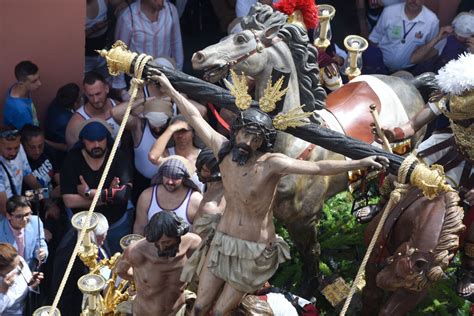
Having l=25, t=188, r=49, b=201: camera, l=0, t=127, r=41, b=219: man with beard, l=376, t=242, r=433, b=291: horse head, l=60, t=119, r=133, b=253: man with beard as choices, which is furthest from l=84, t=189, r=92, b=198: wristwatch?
l=376, t=242, r=433, b=291: horse head

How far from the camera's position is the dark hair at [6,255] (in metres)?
11.2

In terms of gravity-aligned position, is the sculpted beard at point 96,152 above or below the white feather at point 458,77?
below

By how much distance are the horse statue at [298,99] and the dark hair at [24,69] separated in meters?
2.62

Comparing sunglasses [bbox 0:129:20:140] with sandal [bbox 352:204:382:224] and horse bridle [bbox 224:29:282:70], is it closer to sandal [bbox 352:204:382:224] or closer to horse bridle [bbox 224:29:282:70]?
horse bridle [bbox 224:29:282:70]

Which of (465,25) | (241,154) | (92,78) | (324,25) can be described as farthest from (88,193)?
(465,25)

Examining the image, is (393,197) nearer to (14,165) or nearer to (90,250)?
(90,250)

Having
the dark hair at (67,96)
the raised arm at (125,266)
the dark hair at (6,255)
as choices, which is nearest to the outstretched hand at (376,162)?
the raised arm at (125,266)

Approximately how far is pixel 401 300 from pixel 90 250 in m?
2.45

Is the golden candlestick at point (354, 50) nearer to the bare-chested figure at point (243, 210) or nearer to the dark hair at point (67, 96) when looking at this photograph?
the dark hair at point (67, 96)

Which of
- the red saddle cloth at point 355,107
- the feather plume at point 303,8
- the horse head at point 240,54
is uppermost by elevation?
the feather plume at point 303,8

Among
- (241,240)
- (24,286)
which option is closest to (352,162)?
(241,240)

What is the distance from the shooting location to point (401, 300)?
1066cm

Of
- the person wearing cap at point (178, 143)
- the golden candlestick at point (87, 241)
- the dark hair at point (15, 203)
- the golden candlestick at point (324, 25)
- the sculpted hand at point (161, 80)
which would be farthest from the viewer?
the golden candlestick at point (324, 25)

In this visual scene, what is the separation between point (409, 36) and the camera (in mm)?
15617
